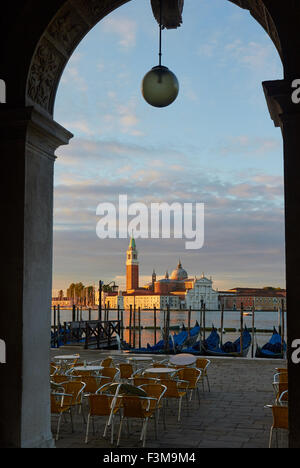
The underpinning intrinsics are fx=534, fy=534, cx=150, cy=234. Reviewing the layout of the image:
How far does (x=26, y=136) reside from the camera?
393cm

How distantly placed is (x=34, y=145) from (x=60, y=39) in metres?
0.89

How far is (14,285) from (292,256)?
1947mm

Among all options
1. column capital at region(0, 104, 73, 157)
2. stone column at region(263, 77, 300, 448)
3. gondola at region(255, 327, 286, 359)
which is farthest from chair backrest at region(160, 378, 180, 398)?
gondola at region(255, 327, 286, 359)

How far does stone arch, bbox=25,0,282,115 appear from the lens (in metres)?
3.99

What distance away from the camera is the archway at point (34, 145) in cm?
372

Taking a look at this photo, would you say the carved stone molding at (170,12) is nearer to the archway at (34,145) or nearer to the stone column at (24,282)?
the archway at (34,145)

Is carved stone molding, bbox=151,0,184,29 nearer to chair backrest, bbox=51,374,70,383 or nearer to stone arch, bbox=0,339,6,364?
stone arch, bbox=0,339,6,364

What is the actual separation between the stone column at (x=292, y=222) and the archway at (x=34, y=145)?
0.04 feet

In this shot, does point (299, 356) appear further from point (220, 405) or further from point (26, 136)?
point (220, 405)

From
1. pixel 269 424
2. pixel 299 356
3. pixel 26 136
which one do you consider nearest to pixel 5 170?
pixel 26 136

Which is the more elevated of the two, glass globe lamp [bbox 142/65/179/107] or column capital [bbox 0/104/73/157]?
glass globe lamp [bbox 142/65/179/107]

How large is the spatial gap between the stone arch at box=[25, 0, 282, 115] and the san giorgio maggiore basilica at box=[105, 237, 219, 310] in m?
92.3

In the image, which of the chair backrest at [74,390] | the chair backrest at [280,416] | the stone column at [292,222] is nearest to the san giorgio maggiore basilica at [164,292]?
the chair backrest at [74,390]

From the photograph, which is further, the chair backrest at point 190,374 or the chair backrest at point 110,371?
the chair backrest at point 110,371
